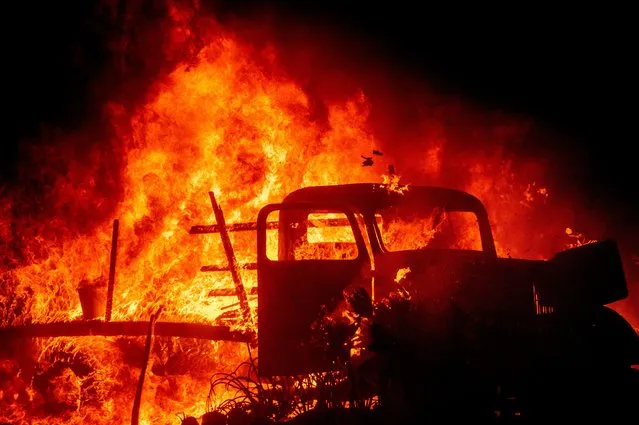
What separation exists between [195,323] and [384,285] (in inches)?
104

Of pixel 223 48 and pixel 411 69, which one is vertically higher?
pixel 411 69

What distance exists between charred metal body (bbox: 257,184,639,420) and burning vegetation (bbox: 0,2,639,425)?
256 millimetres

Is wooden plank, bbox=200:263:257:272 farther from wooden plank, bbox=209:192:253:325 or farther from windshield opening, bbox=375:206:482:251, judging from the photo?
windshield opening, bbox=375:206:482:251

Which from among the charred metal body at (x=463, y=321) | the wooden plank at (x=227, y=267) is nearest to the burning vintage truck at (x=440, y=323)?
the charred metal body at (x=463, y=321)

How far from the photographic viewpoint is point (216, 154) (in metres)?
9.95

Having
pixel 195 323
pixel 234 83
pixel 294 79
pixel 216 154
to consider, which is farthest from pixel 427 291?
pixel 294 79

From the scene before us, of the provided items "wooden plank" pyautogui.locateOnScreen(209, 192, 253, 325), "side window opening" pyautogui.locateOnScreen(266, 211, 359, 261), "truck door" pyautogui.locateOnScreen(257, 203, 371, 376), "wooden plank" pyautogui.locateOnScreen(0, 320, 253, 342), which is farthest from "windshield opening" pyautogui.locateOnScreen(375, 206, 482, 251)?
"wooden plank" pyautogui.locateOnScreen(0, 320, 253, 342)

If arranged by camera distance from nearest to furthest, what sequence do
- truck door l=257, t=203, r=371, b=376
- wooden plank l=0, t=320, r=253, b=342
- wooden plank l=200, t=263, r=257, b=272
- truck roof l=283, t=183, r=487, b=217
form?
truck door l=257, t=203, r=371, b=376 → truck roof l=283, t=183, r=487, b=217 → wooden plank l=0, t=320, r=253, b=342 → wooden plank l=200, t=263, r=257, b=272

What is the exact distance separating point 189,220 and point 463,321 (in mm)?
6316

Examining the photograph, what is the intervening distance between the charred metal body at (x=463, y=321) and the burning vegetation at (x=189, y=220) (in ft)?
0.84

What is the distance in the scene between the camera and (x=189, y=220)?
9375 millimetres

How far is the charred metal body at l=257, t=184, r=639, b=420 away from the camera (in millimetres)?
4039

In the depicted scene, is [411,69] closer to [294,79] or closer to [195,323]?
[294,79]

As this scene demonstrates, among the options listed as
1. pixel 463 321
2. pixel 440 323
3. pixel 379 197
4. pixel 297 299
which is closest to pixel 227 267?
pixel 297 299
